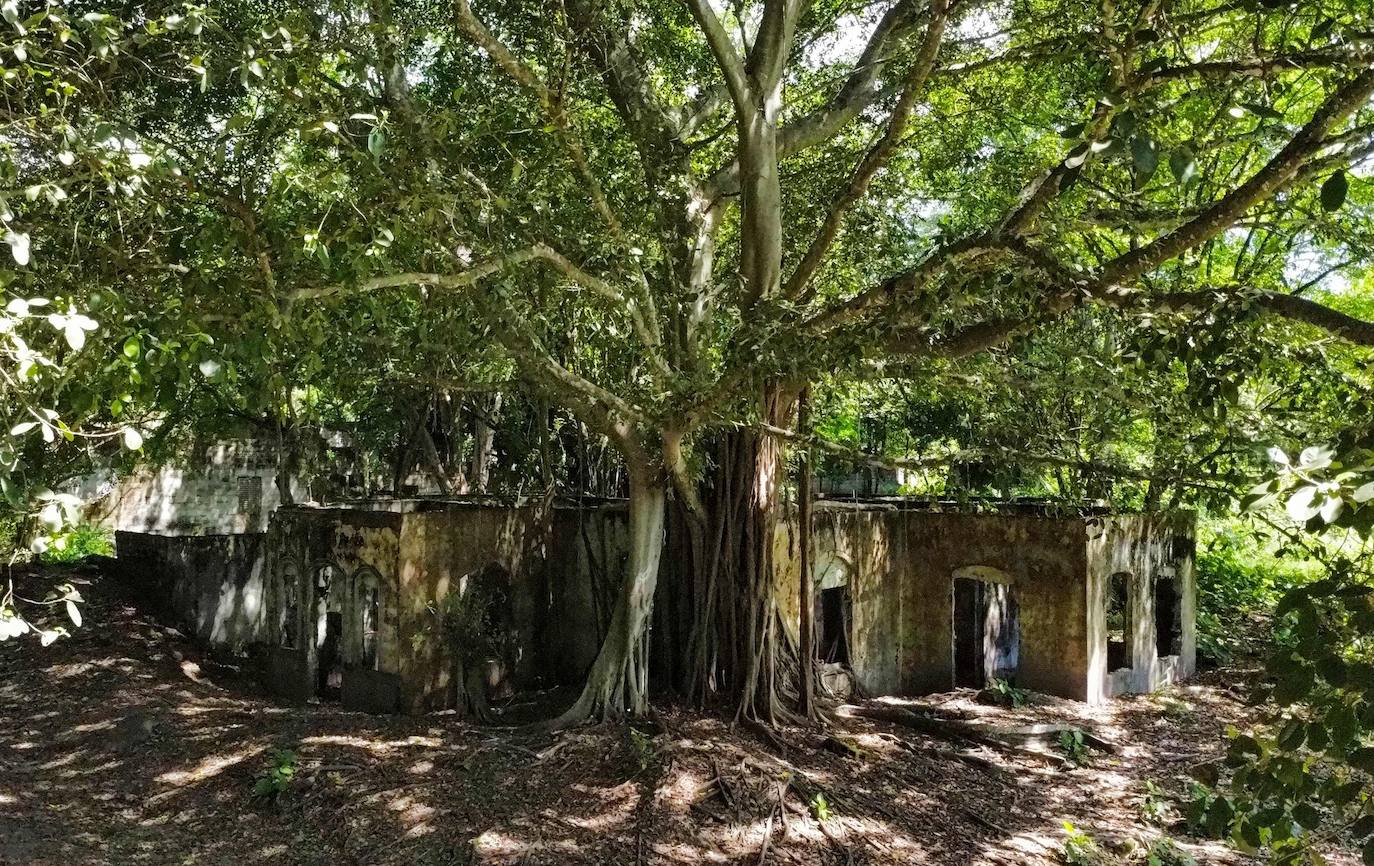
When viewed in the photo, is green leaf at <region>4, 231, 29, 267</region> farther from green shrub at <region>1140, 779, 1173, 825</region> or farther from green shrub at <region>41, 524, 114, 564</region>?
green shrub at <region>41, 524, 114, 564</region>

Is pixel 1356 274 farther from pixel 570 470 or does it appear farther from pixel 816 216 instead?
pixel 570 470

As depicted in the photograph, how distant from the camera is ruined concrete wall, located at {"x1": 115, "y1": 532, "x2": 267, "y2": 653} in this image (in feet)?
41.1

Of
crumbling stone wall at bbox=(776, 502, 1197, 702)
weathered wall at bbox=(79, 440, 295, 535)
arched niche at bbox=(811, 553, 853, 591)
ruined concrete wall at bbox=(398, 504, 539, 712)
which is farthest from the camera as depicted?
weathered wall at bbox=(79, 440, 295, 535)

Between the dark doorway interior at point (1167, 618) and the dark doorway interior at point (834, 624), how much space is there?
14.4 ft

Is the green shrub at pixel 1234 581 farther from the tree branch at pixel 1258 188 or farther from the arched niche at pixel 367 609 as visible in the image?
the arched niche at pixel 367 609

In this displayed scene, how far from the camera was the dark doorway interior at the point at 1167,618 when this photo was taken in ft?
42.6

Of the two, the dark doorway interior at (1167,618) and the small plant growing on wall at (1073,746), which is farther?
the dark doorway interior at (1167,618)

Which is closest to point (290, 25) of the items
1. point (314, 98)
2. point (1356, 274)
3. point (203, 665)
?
point (314, 98)

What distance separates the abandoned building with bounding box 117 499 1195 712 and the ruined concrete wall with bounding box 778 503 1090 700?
22mm

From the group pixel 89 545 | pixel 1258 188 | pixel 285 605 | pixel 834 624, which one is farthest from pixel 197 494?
pixel 1258 188

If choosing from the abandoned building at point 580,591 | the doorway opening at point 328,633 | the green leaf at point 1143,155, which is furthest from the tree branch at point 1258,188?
the doorway opening at point 328,633

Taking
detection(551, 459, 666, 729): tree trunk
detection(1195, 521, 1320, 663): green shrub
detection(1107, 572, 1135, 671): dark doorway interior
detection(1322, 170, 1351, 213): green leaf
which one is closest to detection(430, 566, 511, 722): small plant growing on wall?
detection(551, 459, 666, 729): tree trunk

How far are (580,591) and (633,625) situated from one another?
2.89 m

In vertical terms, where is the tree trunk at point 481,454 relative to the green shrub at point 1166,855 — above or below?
above
